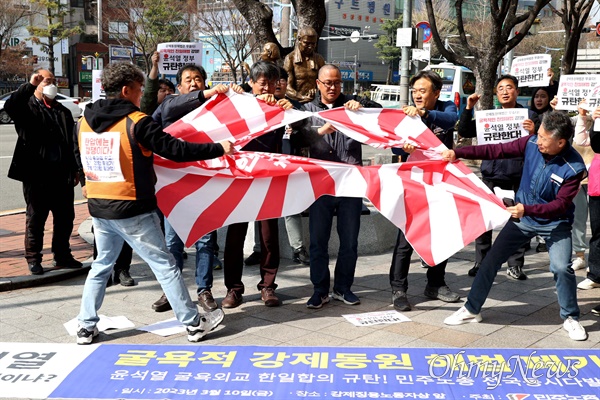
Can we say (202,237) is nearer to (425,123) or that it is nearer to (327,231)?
(327,231)

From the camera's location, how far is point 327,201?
18.8 feet

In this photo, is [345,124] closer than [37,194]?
Yes

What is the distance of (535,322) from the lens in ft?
18.1

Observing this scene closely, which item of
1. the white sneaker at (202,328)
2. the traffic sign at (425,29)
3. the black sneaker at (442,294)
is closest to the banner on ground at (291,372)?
the white sneaker at (202,328)

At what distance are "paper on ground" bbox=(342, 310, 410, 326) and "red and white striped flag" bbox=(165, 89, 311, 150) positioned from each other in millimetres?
1602

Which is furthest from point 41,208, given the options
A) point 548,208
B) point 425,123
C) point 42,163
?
point 548,208

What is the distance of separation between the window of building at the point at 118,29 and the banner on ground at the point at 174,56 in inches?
1443

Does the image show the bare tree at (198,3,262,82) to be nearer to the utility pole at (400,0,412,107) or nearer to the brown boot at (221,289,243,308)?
the utility pole at (400,0,412,107)

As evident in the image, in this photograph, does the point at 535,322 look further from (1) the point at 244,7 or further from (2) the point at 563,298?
(1) the point at 244,7

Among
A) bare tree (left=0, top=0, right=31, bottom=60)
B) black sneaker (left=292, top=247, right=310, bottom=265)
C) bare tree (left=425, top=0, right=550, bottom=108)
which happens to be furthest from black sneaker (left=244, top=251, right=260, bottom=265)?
bare tree (left=0, top=0, right=31, bottom=60)

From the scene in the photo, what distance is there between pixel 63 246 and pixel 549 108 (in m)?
5.14

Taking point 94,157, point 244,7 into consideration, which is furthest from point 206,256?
point 244,7

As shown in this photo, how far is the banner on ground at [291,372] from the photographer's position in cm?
403

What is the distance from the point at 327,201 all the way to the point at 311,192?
9.8 inches
